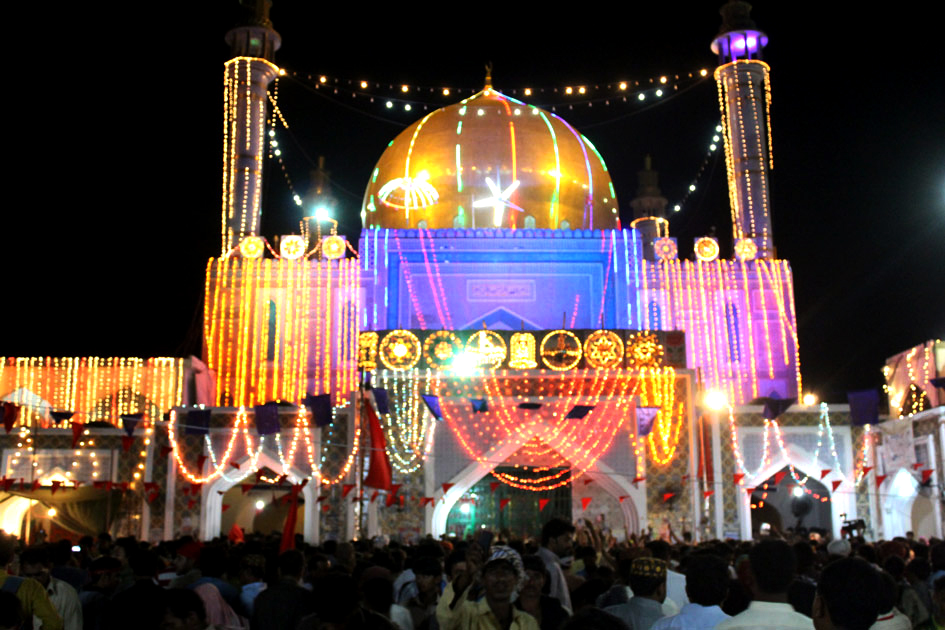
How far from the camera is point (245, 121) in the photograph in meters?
30.4

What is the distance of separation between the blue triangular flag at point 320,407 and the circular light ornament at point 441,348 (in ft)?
10.3

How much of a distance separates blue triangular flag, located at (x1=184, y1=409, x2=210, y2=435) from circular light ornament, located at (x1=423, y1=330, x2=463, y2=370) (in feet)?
16.7

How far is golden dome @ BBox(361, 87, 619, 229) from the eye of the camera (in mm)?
30109

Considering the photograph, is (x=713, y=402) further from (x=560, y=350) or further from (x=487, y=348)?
(x=487, y=348)

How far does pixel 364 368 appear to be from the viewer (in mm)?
24094

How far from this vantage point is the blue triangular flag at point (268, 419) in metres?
22.0

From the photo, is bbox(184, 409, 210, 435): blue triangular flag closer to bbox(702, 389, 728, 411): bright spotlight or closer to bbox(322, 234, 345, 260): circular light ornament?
bbox(322, 234, 345, 260): circular light ornament

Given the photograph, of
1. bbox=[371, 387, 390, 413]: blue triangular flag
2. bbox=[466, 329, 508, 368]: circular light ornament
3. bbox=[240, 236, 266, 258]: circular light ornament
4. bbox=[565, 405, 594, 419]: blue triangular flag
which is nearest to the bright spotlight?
bbox=[565, 405, 594, 419]: blue triangular flag

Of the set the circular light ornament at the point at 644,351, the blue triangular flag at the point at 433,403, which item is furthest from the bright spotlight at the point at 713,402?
the blue triangular flag at the point at 433,403

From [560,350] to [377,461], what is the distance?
204 inches

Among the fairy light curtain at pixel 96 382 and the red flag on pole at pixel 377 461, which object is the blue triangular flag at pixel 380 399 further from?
the fairy light curtain at pixel 96 382

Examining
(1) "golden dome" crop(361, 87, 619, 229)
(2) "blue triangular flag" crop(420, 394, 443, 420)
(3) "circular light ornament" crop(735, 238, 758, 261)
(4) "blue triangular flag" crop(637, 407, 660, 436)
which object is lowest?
(4) "blue triangular flag" crop(637, 407, 660, 436)

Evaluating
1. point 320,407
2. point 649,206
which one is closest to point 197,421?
point 320,407

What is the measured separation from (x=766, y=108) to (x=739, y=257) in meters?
4.72
